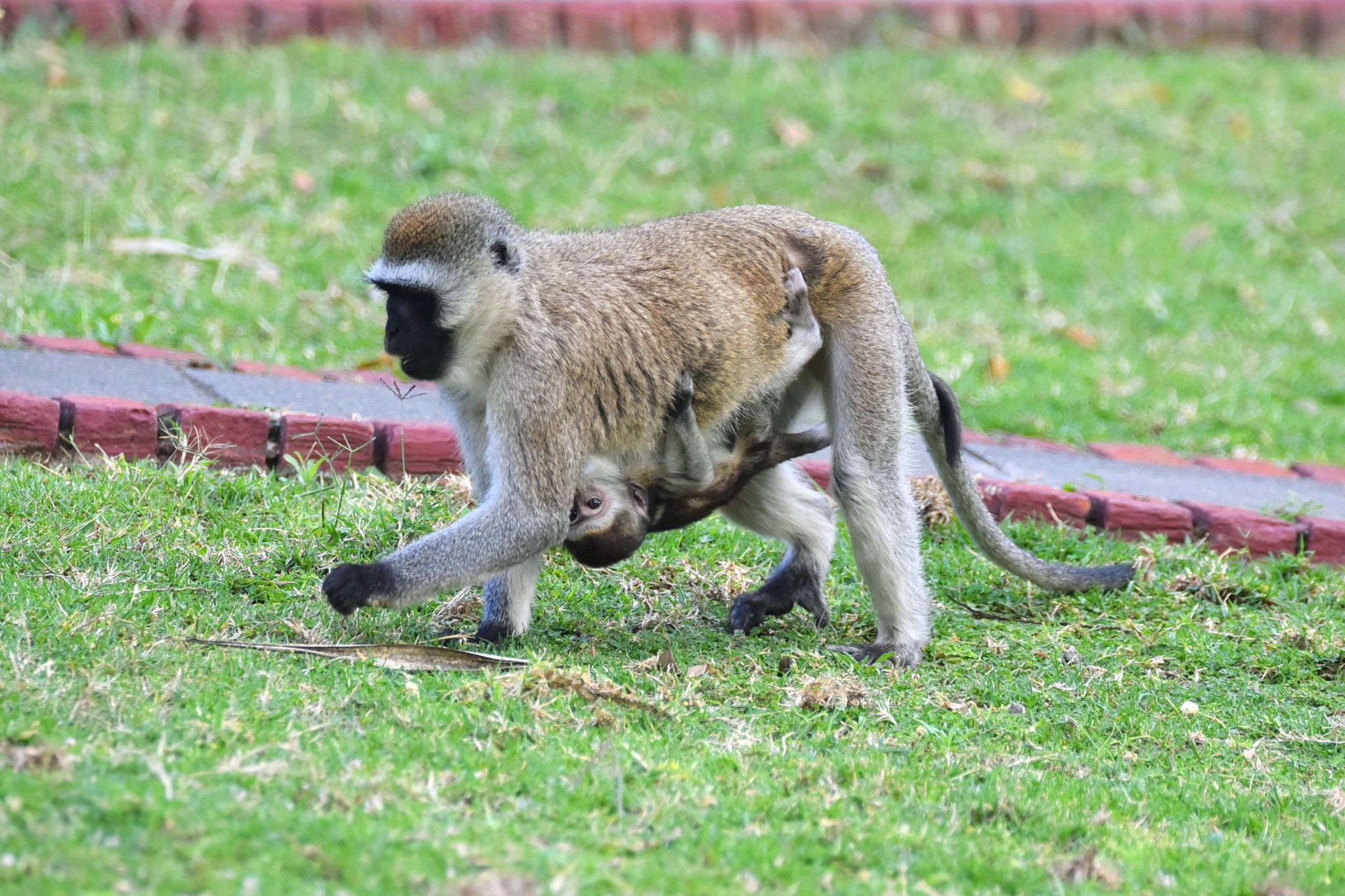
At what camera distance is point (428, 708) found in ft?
13.7

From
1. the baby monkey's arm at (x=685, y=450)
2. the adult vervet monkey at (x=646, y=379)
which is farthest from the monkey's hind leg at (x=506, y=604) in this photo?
the baby monkey's arm at (x=685, y=450)

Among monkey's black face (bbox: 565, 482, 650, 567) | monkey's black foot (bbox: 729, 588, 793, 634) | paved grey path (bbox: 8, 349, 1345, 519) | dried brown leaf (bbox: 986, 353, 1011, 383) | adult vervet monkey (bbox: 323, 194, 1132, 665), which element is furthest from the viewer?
dried brown leaf (bbox: 986, 353, 1011, 383)

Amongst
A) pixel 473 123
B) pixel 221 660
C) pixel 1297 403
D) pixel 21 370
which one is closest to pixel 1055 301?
pixel 1297 403

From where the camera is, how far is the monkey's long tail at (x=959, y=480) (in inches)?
228

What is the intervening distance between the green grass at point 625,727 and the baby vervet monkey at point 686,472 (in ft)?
1.29

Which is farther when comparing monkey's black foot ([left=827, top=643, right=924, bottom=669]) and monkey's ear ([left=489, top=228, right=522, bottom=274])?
monkey's black foot ([left=827, top=643, right=924, bottom=669])

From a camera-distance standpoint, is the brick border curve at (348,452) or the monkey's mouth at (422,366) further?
the brick border curve at (348,452)

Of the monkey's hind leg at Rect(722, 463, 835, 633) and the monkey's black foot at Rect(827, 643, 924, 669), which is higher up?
the monkey's hind leg at Rect(722, 463, 835, 633)

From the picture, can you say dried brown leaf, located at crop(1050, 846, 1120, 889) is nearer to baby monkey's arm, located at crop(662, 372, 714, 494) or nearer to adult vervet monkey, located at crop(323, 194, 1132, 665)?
adult vervet monkey, located at crop(323, 194, 1132, 665)

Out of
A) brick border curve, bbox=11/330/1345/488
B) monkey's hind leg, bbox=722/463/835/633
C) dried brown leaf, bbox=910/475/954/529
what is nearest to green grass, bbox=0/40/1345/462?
brick border curve, bbox=11/330/1345/488

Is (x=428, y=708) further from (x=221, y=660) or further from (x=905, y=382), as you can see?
(x=905, y=382)

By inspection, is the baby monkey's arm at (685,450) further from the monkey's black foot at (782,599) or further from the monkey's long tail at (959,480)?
the monkey's long tail at (959,480)

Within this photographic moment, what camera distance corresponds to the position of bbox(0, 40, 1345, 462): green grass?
8453 mm

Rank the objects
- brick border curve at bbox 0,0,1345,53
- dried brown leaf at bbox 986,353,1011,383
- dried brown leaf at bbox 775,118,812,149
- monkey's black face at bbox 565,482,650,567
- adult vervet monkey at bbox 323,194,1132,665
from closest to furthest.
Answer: adult vervet monkey at bbox 323,194,1132,665, monkey's black face at bbox 565,482,650,567, dried brown leaf at bbox 986,353,1011,383, brick border curve at bbox 0,0,1345,53, dried brown leaf at bbox 775,118,812,149
